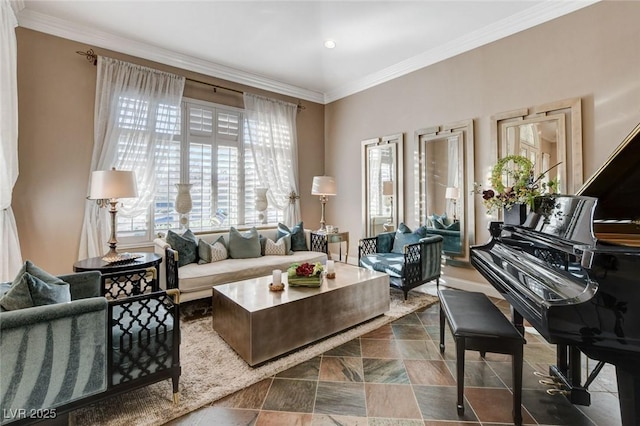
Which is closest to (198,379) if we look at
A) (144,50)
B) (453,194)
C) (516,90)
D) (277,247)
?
(277,247)

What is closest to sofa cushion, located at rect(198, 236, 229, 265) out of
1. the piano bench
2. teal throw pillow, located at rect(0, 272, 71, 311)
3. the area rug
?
the area rug

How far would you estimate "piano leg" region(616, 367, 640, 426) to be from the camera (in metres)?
1.23

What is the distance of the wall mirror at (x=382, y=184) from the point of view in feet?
15.8

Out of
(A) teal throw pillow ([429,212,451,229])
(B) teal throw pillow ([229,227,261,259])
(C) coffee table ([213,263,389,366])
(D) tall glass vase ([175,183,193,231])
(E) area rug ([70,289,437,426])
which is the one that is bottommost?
(E) area rug ([70,289,437,426])

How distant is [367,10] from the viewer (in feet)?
10.9

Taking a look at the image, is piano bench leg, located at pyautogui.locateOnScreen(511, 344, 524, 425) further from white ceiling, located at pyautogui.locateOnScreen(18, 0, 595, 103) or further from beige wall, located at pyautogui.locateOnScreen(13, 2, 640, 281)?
white ceiling, located at pyautogui.locateOnScreen(18, 0, 595, 103)

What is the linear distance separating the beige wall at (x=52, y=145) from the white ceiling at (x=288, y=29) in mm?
328

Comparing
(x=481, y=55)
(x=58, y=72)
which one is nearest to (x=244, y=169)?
(x=58, y=72)

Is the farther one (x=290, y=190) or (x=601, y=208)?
(x=290, y=190)

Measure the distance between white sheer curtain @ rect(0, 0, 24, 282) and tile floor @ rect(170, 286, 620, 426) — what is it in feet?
9.05

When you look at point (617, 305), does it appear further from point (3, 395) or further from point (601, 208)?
point (3, 395)

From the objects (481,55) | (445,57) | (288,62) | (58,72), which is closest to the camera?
(58,72)

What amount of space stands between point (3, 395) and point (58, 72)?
377 cm

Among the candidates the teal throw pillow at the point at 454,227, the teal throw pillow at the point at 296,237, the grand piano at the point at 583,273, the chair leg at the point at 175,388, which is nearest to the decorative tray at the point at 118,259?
the chair leg at the point at 175,388
